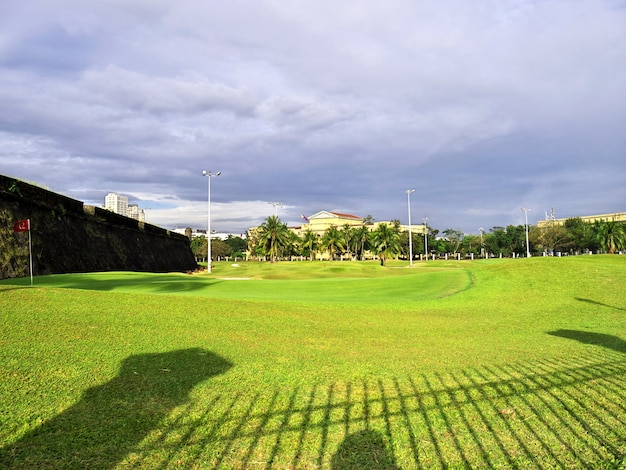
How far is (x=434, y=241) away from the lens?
484 ft

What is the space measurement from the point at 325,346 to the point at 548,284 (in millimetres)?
18306

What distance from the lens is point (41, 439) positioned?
463cm

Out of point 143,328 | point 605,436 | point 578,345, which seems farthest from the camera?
point 578,345

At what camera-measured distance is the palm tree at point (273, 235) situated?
314 ft

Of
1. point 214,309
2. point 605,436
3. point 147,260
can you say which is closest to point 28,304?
point 214,309

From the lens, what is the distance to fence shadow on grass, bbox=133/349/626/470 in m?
4.60

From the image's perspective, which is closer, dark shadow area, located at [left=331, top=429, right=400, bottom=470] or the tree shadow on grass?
the tree shadow on grass

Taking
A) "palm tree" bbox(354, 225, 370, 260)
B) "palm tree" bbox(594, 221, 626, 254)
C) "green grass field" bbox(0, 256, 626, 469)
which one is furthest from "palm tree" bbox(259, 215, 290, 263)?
"green grass field" bbox(0, 256, 626, 469)

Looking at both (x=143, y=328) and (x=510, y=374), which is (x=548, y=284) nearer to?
(x=510, y=374)

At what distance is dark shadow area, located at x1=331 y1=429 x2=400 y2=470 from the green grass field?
0.07ft

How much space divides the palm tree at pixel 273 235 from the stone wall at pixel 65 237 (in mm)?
47965

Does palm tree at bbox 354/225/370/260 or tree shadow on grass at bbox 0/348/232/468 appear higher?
palm tree at bbox 354/225/370/260

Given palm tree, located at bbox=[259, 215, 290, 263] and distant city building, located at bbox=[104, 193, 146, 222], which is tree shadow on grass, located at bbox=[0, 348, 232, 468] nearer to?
palm tree, located at bbox=[259, 215, 290, 263]

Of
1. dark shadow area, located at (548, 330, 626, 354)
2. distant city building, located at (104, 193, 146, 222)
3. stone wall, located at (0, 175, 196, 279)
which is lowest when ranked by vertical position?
dark shadow area, located at (548, 330, 626, 354)
